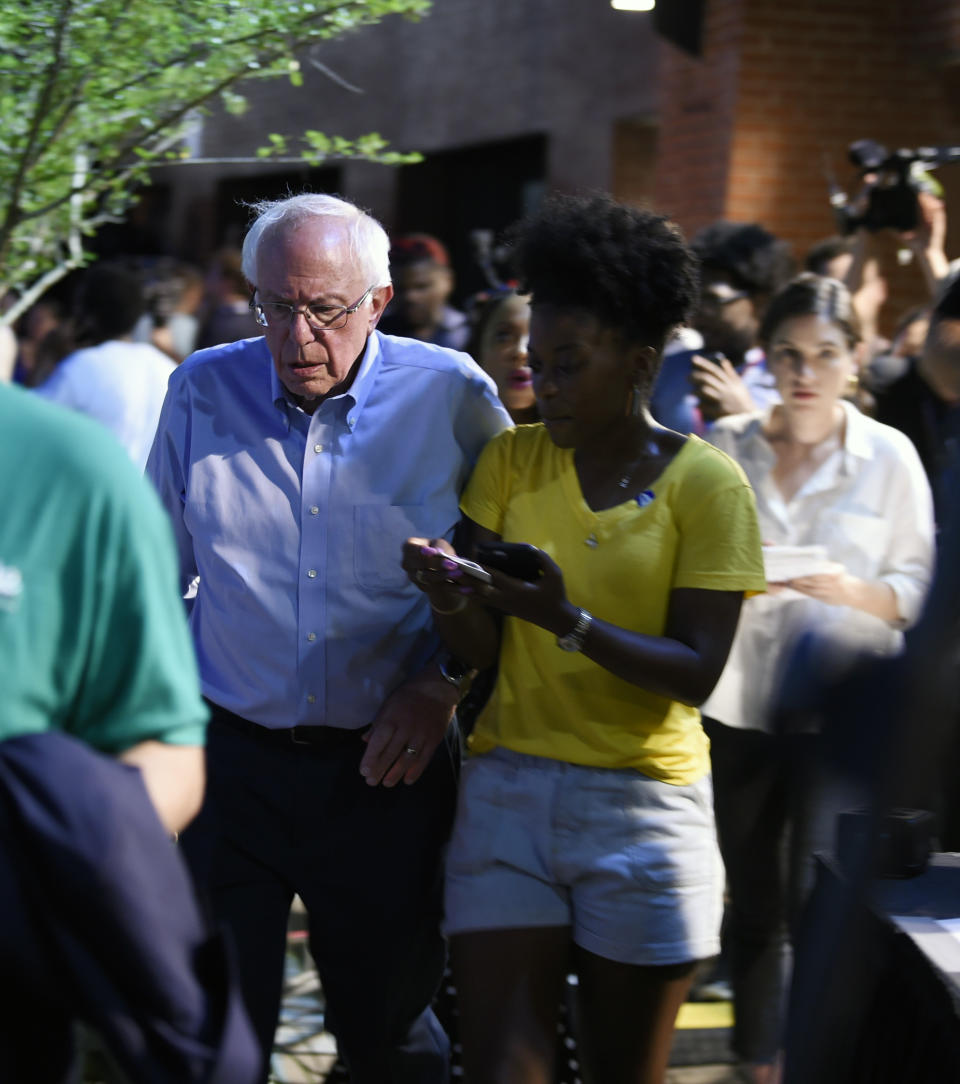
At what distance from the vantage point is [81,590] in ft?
5.09

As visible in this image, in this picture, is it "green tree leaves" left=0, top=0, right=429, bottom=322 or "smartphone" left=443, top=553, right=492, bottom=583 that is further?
"green tree leaves" left=0, top=0, right=429, bottom=322

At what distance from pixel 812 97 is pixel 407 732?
656cm

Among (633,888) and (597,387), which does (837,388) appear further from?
(633,888)

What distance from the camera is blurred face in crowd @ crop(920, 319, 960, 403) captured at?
11.8ft

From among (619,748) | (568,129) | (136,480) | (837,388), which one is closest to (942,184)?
(837,388)

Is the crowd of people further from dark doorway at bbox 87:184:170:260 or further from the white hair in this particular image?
dark doorway at bbox 87:184:170:260

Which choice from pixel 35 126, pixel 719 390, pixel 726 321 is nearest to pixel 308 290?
pixel 35 126

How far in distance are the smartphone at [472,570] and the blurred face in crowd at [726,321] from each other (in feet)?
9.34

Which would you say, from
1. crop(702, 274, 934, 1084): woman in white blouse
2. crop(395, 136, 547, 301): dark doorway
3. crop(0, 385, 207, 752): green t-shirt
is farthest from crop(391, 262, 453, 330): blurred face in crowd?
crop(395, 136, 547, 301): dark doorway

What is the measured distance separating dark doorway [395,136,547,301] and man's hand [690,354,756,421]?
23.5 feet

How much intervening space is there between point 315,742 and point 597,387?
0.85 metres

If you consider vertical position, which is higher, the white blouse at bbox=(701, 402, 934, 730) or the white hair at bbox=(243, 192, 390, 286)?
the white hair at bbox=(243, 192, 390, 286)

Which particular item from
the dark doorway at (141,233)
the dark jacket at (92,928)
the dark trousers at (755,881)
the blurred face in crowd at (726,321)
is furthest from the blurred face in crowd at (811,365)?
the dark doorway at (141,233)

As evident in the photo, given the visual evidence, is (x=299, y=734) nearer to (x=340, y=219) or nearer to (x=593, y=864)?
(x=593, y=864)
